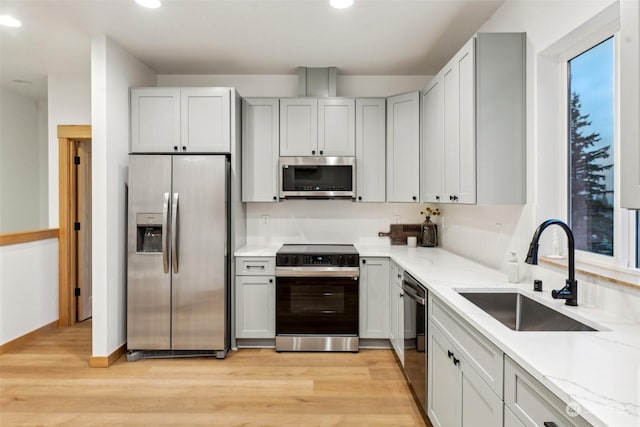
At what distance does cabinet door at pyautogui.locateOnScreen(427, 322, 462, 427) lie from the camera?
1.81 metres

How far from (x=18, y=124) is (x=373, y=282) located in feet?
15.9

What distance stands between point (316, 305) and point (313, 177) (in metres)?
1.21

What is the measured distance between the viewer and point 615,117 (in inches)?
70.3

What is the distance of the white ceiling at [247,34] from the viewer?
105 inches

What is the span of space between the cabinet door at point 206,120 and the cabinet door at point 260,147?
0.32m

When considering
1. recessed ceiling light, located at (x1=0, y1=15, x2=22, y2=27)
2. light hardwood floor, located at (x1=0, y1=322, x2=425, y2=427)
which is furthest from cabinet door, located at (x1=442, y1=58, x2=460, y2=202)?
recessed ceiling light, located at (x1=0, y1=15, x2=22, y2=27)

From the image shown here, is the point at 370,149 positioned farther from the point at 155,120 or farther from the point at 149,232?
the point at 149,232

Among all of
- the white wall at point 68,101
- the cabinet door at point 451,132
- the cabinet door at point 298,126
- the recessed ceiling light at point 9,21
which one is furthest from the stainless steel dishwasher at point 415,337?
the white wall at point 68,101

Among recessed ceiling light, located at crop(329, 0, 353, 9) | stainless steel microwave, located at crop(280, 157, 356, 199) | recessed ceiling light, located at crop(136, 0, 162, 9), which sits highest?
recessed ceiling light, located at crop(136, 0, 162, 9)

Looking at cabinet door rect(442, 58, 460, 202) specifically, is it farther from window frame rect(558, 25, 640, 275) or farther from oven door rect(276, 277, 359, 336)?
oven door rect(276, 277, 359, 336)

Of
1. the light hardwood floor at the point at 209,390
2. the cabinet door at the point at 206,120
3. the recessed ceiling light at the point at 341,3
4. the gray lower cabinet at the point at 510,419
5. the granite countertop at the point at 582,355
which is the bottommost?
the light hardwood floor at the point at 209,390

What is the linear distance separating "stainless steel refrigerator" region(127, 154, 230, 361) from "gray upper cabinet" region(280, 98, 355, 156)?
0.76 m

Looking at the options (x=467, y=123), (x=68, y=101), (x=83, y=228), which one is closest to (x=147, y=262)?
(x=83, y=228)

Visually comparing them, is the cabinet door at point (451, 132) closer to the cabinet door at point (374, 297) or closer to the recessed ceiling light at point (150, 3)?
the cabinet door at point (374, 297)
